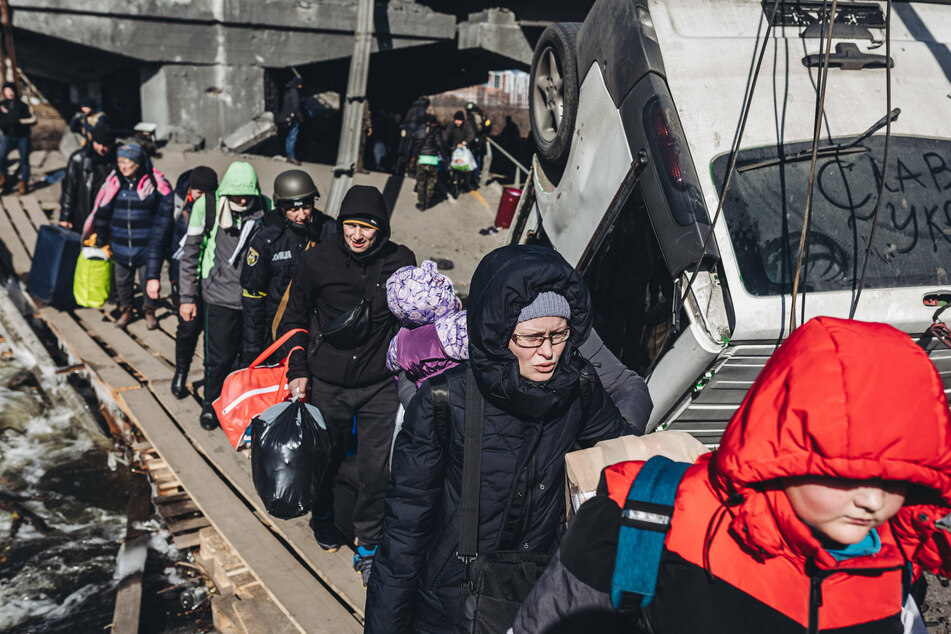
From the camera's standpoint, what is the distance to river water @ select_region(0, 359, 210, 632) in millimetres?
4453

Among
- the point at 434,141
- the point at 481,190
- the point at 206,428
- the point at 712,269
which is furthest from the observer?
the point at 481,190

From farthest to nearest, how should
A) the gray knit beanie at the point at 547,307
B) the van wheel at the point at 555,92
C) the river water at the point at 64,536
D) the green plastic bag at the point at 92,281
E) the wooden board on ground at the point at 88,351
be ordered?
1. the green plastic bag at the point at 92,281
2. the wooden board on ground at the point at 88,351
3. the van wheel at the point at 555,92
4. the river water at the point at 64,536
5. the gray knit beanie at the point at 547,307

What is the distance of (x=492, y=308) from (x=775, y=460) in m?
1.01

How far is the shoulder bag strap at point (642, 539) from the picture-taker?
1505 mm

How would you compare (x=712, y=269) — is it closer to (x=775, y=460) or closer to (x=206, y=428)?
(x=775, y=460)

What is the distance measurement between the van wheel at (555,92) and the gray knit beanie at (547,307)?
134 inches

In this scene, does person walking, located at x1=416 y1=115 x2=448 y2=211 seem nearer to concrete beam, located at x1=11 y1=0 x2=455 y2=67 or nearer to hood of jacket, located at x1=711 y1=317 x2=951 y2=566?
concrete beam, located at x1=11 y1=0 x2=455 y2=67

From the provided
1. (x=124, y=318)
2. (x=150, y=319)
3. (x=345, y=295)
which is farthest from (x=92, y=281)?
(x=345, y=295)

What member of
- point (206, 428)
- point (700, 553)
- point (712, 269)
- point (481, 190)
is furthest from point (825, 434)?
point (481, 190)

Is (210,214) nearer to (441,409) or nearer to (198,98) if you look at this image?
(441,409)

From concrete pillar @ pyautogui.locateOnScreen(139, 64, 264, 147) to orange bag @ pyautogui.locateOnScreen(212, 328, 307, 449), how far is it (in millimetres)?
12013

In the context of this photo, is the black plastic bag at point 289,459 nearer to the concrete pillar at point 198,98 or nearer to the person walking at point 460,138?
the person walking at point 460,138

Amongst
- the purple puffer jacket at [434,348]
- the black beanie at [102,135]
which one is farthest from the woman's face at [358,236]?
the black beanie at [102,135]

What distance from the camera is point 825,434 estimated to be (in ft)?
4.23
